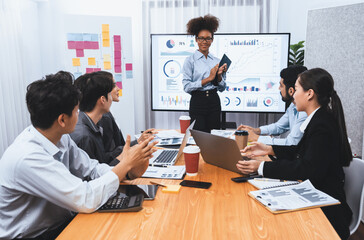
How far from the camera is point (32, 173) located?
1.01 metres

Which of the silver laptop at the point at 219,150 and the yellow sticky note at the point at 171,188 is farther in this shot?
the silver laptop at the point at 219,150

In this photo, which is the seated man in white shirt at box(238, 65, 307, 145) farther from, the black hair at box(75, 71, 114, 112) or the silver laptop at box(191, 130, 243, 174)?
the black hair at box(75, 71, 114, 112)

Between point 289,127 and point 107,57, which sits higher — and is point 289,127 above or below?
below

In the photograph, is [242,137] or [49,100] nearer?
[49,100]

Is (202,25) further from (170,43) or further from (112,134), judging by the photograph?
(112,134)

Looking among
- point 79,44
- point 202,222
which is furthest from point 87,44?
point 202,222

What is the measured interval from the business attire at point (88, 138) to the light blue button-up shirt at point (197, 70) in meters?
1.36

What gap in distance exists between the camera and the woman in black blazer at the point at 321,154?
4.38 ft

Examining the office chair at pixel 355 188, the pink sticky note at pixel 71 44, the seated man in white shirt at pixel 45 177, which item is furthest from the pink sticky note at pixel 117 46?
the office chair at pixel 355 188

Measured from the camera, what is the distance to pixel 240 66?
374 cm

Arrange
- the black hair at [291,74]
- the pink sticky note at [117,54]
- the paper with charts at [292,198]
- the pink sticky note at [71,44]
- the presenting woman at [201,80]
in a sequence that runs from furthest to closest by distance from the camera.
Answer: the pink sticky note at [117,54] → the pink sticky note at [71,44] → the presenting woman at [201,80] → the black hair at [291,74] → the paper with charts at [292,198]

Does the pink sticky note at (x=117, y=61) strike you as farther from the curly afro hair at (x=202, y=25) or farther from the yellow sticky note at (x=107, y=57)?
the curly afro hair at (x=202, y=25)

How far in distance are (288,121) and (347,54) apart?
32.3 inches

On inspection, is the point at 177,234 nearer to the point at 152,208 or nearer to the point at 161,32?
the point at 152,208
